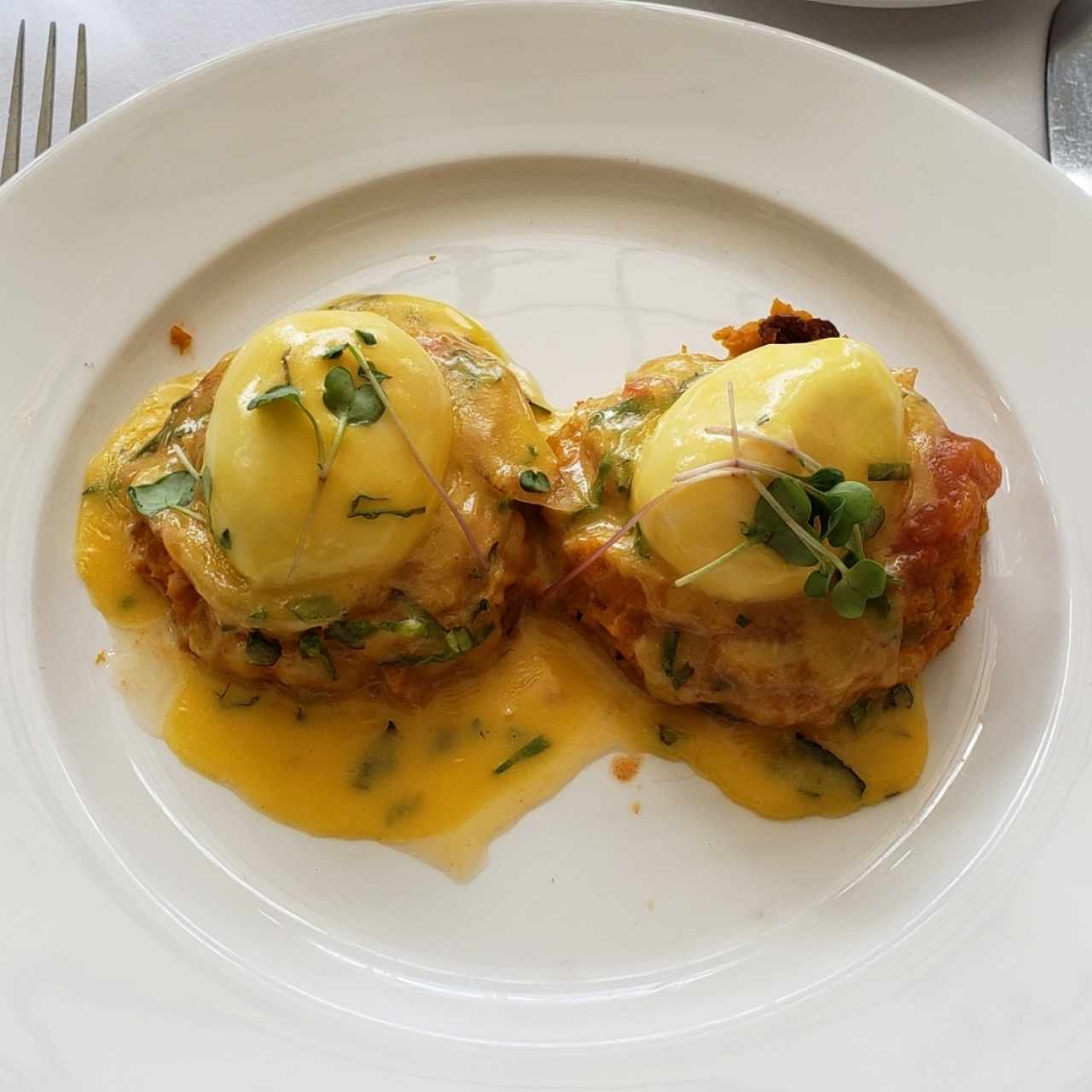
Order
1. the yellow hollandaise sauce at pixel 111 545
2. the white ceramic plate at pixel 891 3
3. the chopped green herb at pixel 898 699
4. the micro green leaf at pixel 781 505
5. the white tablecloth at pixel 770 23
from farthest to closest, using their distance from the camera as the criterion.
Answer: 1. the white tablecloth at pixel 770 23
2. the white ceramic plate at pixel 891 3
3. the yellow hollandaise sauce at pixel 111 545
4. the chopped green herb at pixel 898 699
5. the micro green leaf at pixel 781 505

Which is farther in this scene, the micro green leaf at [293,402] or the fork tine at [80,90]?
the fork tine at [80,90]

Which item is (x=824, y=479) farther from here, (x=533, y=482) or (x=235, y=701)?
(x=235, y=701)

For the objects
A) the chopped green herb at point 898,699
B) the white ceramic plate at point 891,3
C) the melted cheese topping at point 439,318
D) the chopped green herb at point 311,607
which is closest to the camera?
the chopped green herb at point 311,607

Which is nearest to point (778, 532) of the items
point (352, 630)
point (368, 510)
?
point (368, 510)

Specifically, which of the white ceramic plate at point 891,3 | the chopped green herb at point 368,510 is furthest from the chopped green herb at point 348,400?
the white ceramic plate at point 891,3

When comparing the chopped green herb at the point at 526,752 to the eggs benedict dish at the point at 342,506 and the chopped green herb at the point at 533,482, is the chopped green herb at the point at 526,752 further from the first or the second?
the chopped green herb at the point at 533,482

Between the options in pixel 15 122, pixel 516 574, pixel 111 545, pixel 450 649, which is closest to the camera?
pixel 450 649

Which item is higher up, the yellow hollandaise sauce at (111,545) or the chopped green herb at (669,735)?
the yellow hollandaise sauce at (111,545)

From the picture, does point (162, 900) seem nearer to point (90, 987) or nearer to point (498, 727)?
point (90, 987)
